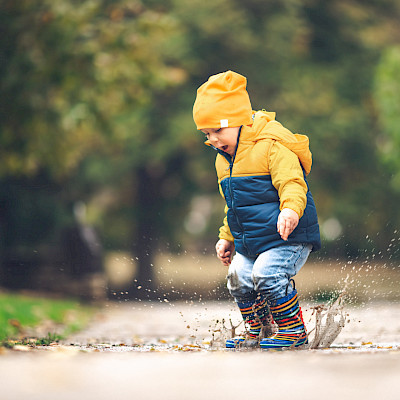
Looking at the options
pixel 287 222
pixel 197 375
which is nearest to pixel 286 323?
pixel 287 222

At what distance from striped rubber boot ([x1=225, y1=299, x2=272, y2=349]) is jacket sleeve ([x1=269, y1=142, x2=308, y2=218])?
2.54 ft

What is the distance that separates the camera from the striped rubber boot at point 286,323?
5.11 m

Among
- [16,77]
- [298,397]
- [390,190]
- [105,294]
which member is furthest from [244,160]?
[390,190]

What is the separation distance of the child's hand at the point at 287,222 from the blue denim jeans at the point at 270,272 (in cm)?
24

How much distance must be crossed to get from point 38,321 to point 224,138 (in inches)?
216

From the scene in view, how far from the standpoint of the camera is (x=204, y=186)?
23.1m

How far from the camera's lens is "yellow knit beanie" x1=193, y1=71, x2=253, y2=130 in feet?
17.0

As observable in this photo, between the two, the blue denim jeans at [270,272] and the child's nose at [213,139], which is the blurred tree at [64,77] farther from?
the blue denim jeans at [270,272]

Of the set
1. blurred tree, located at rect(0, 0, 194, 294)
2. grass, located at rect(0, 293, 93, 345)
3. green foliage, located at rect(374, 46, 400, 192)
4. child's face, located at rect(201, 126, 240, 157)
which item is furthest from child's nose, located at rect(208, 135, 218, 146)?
green foliage, located at rect(374, 46, 400, 192)

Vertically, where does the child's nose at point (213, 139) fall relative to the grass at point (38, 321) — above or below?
above

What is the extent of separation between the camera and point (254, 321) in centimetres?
541

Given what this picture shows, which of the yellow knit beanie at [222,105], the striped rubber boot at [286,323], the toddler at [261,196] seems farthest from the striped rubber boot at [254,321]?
the yellow knit beanie at [222,105]

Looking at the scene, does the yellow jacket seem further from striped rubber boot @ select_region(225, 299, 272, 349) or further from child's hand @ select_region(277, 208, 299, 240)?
striped rubber boot @ select_region(225, 299, 272, 349)

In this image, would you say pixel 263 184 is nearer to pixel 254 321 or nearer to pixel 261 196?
pixel 261 196
